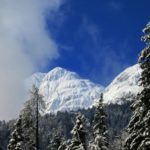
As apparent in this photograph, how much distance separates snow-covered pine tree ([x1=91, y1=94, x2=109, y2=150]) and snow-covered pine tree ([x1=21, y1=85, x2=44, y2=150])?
24.5ft

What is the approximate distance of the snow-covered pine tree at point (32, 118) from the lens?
58.6 meters

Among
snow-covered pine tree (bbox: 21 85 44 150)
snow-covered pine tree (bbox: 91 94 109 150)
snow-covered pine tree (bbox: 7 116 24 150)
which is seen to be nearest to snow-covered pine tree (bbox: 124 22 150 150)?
snow-covered pine tree (bbox: 91 94 109 150)

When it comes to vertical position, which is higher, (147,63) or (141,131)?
(147,63)

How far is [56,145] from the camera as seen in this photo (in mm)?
68812

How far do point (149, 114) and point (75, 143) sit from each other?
86.2ft

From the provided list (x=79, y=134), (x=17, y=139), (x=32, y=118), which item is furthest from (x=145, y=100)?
(x=32, y=118)

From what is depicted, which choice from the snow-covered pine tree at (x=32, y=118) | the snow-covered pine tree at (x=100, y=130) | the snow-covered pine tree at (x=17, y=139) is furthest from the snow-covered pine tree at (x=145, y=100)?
the snow-covered pine tree at (x=32, y=118)

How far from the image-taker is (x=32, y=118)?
60969 mm

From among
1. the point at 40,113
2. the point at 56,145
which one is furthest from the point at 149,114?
the point at 56,145

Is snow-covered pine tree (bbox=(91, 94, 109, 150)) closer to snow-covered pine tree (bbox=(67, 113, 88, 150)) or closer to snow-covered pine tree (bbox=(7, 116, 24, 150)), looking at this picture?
snow-covered pine tree (bbox=(67, 113, 88, 150))

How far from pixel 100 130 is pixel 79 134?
7.64 feet

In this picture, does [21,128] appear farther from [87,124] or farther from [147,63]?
[147,63]

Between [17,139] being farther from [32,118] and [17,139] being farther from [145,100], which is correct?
[145,100]

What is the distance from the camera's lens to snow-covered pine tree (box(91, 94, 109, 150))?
53.6 metres
